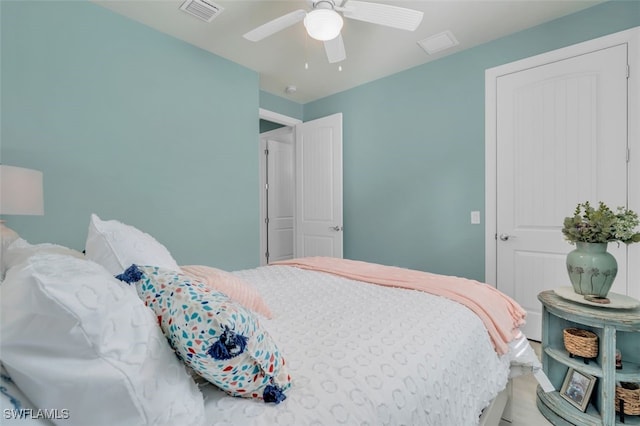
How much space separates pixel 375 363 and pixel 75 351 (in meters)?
0.70

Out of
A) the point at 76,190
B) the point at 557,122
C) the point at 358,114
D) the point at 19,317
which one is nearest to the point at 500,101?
the point at 557,122

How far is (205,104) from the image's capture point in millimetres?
3035

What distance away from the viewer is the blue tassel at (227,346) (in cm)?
63

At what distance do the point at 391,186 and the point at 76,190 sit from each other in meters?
2.95

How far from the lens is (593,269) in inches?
62.2

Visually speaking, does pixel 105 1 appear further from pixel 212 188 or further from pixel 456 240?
pixel 456 240

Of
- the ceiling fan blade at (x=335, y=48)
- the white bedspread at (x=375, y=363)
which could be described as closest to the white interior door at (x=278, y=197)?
the ceiling fan blade at (x=335, y=48)

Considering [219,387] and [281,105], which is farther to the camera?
[281,105]

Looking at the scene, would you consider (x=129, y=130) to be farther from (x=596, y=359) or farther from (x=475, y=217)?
(x=596, y=359)

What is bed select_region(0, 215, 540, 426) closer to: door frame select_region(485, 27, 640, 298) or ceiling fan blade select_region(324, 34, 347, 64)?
door frame select_region(485, 27, 640, 298)

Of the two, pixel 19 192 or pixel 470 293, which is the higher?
pixel 19 192

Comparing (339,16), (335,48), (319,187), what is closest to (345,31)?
(335,48)

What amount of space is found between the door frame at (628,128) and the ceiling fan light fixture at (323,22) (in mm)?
1796

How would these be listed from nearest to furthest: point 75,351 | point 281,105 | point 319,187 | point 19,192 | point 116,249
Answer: point 75,351
point 116,249
point 19,192
point 319,187
point 281,105
